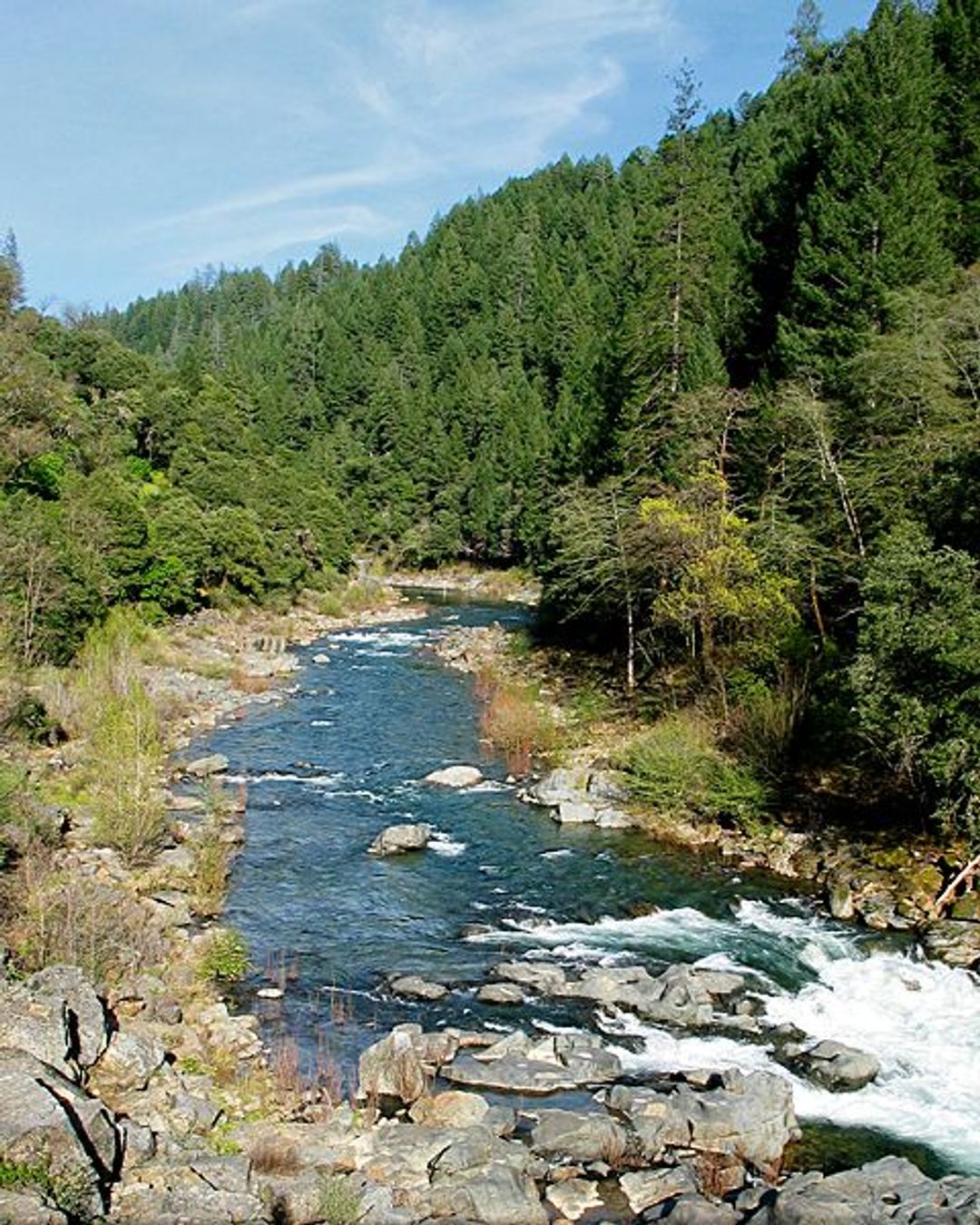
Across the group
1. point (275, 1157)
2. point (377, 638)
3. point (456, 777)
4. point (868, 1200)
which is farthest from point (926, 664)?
point (377, 638)

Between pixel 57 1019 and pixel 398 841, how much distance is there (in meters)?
10.3

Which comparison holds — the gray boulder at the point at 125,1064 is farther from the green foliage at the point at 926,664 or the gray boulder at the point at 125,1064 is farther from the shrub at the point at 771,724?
the shrub at the point at 771,724

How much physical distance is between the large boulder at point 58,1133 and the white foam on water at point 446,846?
11.6 meters

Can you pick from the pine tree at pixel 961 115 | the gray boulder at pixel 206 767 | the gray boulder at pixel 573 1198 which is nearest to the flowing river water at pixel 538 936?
the gray boulder at pixel 206 767

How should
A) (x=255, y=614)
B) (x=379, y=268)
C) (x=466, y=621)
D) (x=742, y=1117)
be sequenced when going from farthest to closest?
(x=379, y=268), (x=466, y=621), (x=255, y=614), (x=742, y=1117)

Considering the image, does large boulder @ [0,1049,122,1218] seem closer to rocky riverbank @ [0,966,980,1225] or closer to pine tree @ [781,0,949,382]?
rocky riverbank @ [0,966,980,1225]

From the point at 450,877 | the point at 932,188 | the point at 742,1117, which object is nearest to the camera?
the point at 742,1117

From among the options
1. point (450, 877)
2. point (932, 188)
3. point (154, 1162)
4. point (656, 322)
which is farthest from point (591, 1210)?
point (932, 188)

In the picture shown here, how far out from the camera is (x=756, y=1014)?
50.0ft

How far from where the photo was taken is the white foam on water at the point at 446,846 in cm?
2180

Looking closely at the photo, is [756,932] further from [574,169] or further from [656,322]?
[574,169]

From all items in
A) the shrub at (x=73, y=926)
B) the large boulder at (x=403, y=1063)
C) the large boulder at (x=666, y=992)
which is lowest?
the large boulder at (x=666, y=992)

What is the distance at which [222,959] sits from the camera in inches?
620

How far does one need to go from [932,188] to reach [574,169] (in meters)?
124
